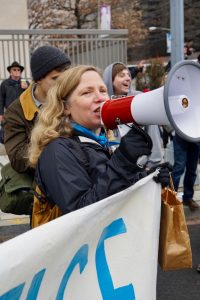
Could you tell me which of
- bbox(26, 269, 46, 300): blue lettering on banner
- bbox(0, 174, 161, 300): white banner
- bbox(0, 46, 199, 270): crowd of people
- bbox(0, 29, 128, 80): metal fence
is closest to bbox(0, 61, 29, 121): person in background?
bbox(0, 29, 128, 80): metal fence

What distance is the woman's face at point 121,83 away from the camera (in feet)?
15.7

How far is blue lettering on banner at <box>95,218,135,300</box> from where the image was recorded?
5.58ft

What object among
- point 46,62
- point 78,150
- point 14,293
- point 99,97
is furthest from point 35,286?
point 46,62

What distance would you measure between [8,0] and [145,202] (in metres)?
12.2

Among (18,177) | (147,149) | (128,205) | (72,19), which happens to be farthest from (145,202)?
(72,19)

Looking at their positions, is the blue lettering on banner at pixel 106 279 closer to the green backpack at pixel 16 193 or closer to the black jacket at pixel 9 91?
the green backpack at pixel 16 193

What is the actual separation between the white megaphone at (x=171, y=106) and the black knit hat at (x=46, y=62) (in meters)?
0.94

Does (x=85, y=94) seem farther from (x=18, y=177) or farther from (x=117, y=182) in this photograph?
(x=18, y=177)

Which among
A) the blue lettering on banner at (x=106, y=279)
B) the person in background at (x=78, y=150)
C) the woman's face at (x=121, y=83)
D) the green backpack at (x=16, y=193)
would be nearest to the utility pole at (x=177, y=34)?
the woman's face at (x=121, y=83)

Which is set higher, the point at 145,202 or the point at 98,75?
the point at 98,75

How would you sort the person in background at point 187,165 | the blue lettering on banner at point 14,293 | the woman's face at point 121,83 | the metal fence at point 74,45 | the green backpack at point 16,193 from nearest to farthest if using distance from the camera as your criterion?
the blue lettering on banner at point 14,293
the green backpack at point 16,193
the woman's face at point 121,83
the person in background at point 187,165
the metal fence at point 74,45

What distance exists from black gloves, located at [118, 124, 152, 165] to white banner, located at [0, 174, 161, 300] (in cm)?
15

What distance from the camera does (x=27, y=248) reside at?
1.40m

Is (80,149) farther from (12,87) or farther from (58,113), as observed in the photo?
(12,87)
